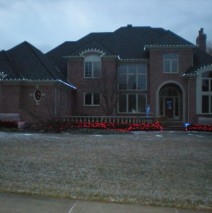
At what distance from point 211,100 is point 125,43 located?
33.3 feet

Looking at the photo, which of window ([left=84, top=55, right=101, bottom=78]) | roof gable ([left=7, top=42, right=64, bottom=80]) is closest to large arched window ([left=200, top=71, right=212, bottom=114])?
window ([left=84, top=55, right=101, bottom=78])

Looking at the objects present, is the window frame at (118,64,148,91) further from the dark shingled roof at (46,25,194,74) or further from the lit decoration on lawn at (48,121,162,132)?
the lit decoration on lawn at (48,121,162,132)

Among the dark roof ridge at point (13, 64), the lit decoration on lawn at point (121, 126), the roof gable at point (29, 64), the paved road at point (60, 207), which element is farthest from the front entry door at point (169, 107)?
the paved road at point (60, 207)

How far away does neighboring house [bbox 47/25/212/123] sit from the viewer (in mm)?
33184

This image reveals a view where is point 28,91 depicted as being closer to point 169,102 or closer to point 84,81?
point 84,81

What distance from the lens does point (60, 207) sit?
5.84m

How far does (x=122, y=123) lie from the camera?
2658 centimetres

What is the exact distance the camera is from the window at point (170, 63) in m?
Result: 34.3

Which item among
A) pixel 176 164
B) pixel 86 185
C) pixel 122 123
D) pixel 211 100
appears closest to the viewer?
pixel 86 185

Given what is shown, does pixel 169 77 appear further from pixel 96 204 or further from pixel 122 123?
pixel 96 204

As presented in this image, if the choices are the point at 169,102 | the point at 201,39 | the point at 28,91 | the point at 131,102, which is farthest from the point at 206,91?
the point at 28,91

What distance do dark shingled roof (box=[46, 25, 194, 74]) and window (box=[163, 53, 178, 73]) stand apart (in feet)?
3.48

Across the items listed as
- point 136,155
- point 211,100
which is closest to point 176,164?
A: point 136,155

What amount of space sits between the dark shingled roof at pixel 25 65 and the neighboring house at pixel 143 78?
3.64 meters
